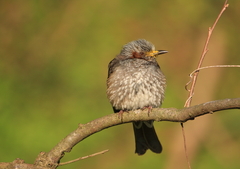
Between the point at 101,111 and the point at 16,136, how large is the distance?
118cm

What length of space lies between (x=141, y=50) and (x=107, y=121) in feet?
4.39

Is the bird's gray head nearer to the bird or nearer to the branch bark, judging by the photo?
the bird

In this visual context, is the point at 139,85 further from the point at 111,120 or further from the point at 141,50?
the point at 111,120

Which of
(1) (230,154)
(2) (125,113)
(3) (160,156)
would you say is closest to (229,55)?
(1) (230,154)

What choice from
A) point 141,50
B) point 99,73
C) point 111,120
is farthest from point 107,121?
point 99,73

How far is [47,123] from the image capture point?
5555mm

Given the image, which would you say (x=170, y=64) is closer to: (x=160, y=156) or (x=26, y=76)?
(x=160, y=156)

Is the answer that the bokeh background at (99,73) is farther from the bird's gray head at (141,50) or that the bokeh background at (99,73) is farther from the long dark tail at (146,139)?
the bird's gray head at (141,50)

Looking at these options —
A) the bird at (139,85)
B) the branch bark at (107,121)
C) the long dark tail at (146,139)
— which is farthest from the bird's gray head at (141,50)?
the branch bark at (107,121)

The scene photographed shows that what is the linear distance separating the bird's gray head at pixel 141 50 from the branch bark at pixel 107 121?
3.63ft

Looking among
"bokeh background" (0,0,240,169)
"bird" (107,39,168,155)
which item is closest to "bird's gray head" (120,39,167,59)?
"bird" (107,39,168,155)

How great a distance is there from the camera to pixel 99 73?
607cm

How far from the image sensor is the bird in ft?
13.3

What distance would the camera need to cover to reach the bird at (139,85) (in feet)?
13.3
